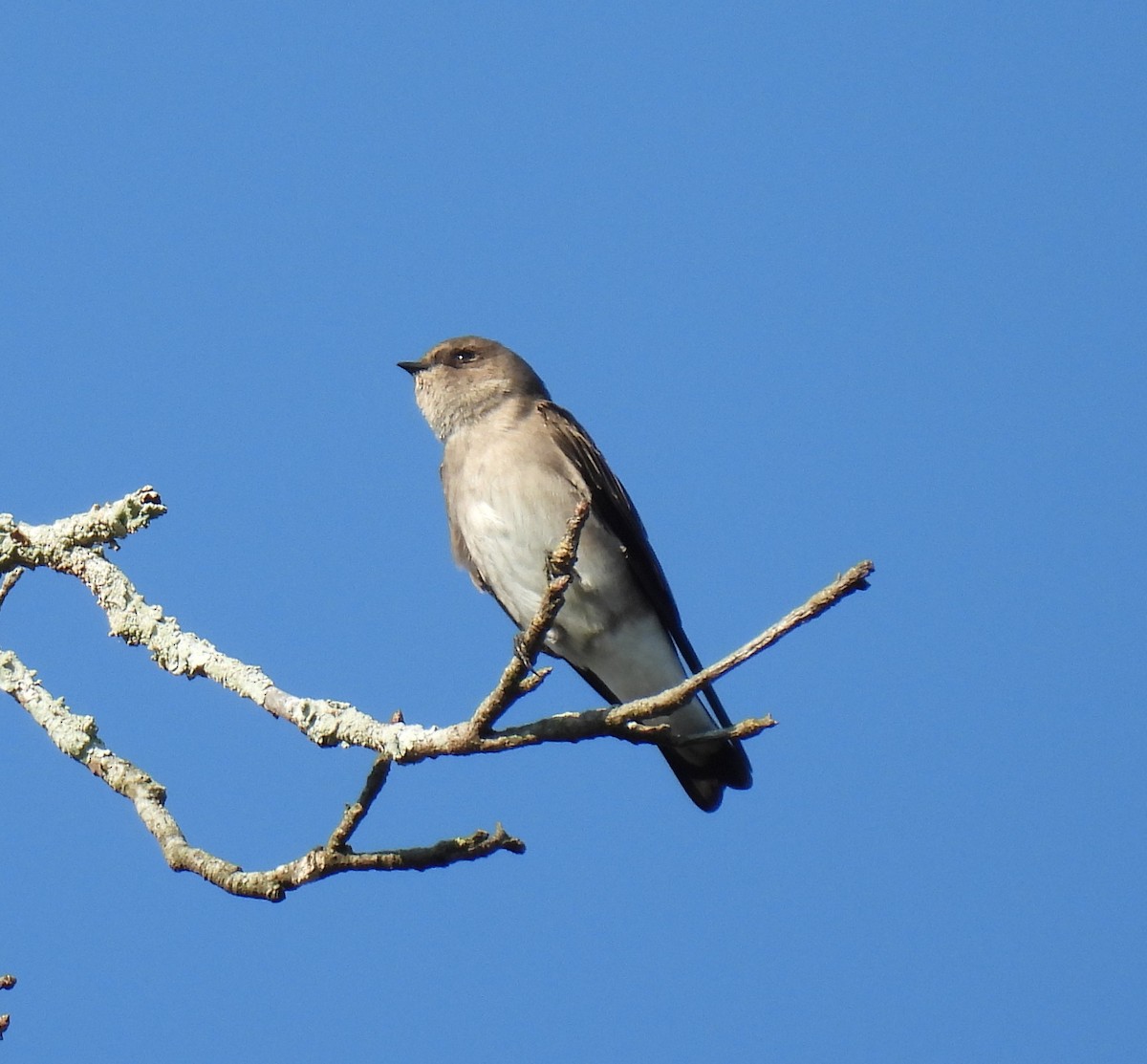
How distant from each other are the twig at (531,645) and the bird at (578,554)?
10.0 feet

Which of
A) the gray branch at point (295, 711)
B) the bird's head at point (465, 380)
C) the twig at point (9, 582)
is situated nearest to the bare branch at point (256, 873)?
the gray branch at point (295, 711)

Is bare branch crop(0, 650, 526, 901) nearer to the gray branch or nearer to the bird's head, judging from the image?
the gray branch

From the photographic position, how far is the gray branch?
12.6 ft

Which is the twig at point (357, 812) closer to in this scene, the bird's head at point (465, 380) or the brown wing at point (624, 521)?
the brown wing at point (624, 521)

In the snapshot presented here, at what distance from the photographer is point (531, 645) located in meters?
4.34

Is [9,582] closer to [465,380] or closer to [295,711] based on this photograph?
[295,711]

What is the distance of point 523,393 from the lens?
8.72 m

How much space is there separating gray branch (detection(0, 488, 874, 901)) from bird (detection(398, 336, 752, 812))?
2.82m

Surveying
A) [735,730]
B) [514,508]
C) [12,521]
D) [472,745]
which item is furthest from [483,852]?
[514,508]

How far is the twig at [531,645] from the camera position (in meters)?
4.03

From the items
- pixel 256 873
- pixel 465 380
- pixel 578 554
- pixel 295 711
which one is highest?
pixel 465 380

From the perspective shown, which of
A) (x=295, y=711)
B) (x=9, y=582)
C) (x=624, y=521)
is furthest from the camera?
(x=624, y=521)

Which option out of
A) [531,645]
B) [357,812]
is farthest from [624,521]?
[357,812]

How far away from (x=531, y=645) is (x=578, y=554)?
3.66 meters
